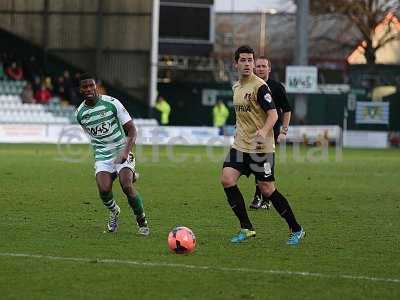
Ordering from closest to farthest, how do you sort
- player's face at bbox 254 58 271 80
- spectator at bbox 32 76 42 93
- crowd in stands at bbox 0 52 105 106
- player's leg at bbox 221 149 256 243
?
player's leg at bbox 221 149 256 243 → player's face at bbox 254 58 271 80 → crowd in stands at bbox 0 52 105 106 → spectator at bbox 32 76 42 93

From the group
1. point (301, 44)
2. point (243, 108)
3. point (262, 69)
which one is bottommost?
point (243, 108)

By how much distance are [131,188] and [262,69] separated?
308cm

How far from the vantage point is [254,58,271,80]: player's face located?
14.6 metres

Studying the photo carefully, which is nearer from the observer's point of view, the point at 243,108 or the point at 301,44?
the point at 243,108

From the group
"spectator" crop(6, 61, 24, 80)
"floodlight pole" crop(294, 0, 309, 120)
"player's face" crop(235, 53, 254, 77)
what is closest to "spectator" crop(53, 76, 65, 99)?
"spectator" crop(6, 61, 24, 80)

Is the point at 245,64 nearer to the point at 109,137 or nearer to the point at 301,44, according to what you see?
the point at 109,137

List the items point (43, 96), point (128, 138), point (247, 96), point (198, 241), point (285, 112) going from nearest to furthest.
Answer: point (247, 96)
point (198, 241)
point (128, 138)
point (285, 112)
point (43, 96)

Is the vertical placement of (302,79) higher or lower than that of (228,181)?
higher

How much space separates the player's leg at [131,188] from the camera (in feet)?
40.8

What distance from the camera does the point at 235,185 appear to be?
39.4ft

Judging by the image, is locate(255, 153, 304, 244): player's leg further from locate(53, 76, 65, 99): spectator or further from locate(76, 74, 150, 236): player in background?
locate(53, 76, 65, 99): spectator

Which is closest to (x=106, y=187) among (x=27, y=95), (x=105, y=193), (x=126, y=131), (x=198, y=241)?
(x=105, y=193)

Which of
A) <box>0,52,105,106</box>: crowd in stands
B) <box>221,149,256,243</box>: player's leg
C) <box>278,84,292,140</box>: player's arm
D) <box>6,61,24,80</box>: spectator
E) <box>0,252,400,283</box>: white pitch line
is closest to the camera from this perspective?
<box>0,252,400,283</box>: white pitch line

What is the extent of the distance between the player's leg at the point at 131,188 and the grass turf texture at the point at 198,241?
0.20 metres
